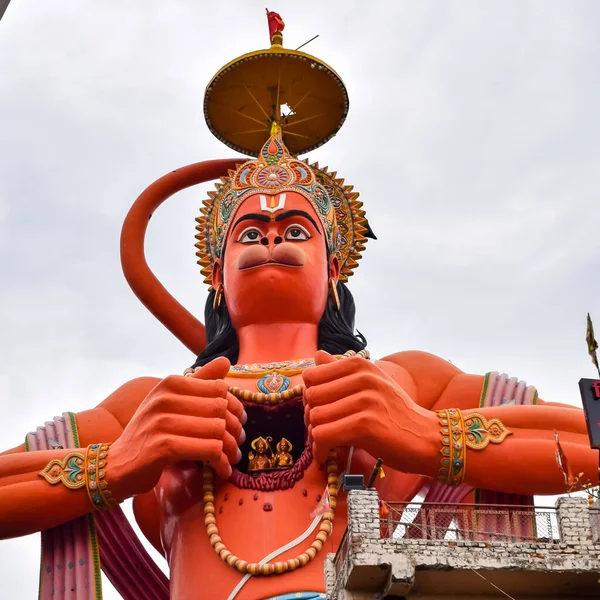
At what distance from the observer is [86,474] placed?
11.3m

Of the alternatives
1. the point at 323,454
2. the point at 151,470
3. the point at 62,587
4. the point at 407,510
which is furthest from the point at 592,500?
the point at 62,587

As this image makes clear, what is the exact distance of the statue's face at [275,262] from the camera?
41.0 feet

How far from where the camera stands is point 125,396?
507 inches

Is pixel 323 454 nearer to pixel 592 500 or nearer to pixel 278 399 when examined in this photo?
pixel 278 399

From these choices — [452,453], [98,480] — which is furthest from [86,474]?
[452,453]

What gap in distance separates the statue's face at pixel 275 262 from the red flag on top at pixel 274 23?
2.40m

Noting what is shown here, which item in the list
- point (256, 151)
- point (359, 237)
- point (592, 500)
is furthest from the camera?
point (256, 151)

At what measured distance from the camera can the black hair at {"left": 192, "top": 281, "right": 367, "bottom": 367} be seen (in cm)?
1274

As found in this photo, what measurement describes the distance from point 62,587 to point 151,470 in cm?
132

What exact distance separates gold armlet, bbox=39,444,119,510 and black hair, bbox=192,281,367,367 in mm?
1686

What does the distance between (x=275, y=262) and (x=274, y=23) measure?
3403 mm

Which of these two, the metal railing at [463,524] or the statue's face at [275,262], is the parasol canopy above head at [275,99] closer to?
the statue's face at [275,262]

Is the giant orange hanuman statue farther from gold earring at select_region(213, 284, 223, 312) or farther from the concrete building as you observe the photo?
the concrete building

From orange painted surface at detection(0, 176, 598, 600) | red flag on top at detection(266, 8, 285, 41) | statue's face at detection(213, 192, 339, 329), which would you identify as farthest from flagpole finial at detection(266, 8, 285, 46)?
orange painted surface at detection(0, 176, 598, 600)
